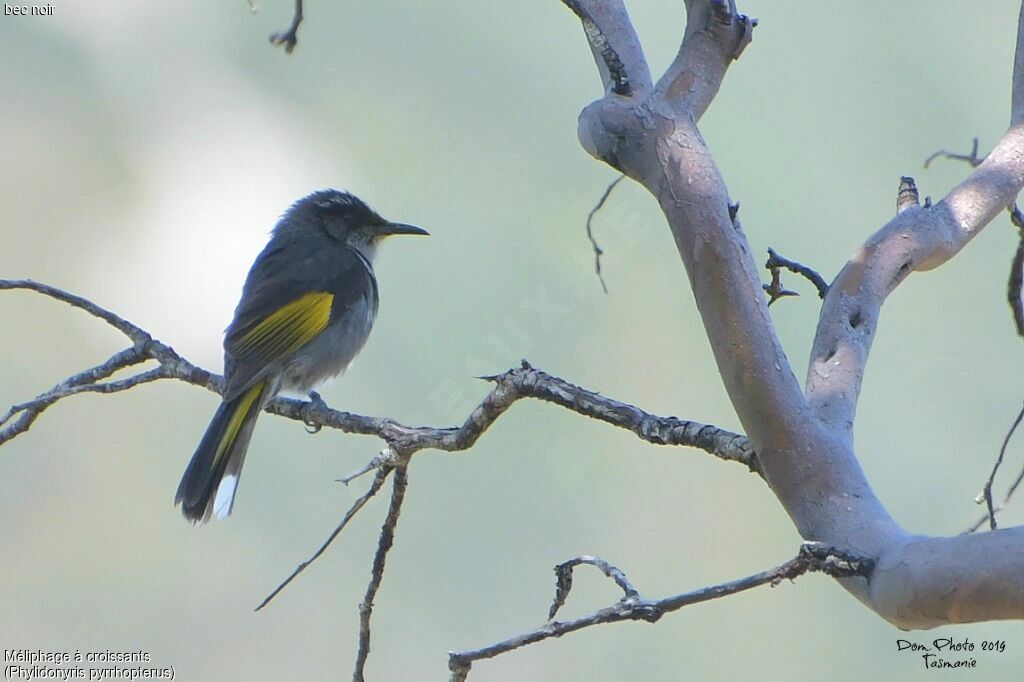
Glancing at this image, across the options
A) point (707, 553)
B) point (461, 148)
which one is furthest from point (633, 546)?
point (461, 148)

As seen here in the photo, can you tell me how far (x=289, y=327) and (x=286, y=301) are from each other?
0.88ft

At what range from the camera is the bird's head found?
7129 millimetres

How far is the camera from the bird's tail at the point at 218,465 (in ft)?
17.1

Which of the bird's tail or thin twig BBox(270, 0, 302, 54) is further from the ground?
thin twig BBox(270, 0, 302, 54)

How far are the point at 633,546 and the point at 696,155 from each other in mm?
12385

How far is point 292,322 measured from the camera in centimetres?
591

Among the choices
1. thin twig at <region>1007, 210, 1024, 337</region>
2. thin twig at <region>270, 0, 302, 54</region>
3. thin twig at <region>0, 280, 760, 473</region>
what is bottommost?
thin twig at <region>0, 280, 760, 473</region>

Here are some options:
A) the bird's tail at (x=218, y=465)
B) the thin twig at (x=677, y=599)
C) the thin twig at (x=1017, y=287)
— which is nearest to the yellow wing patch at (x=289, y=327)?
the bird's tail at (x=218, y=465)

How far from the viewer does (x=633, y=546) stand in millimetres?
14875

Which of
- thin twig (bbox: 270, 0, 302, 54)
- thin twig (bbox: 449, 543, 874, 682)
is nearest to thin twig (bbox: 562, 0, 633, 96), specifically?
thin twig (bbox: 270, 0, 302, 54)

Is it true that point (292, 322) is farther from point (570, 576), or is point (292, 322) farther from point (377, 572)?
point (570, 576)

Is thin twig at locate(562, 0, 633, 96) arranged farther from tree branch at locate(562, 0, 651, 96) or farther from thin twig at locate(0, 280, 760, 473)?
thin twig at locate(0, 280, 760, 473)

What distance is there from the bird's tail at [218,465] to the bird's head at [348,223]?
6.21ft

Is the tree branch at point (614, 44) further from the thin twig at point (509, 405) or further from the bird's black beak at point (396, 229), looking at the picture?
the bird's black beak at point (396, 229)
